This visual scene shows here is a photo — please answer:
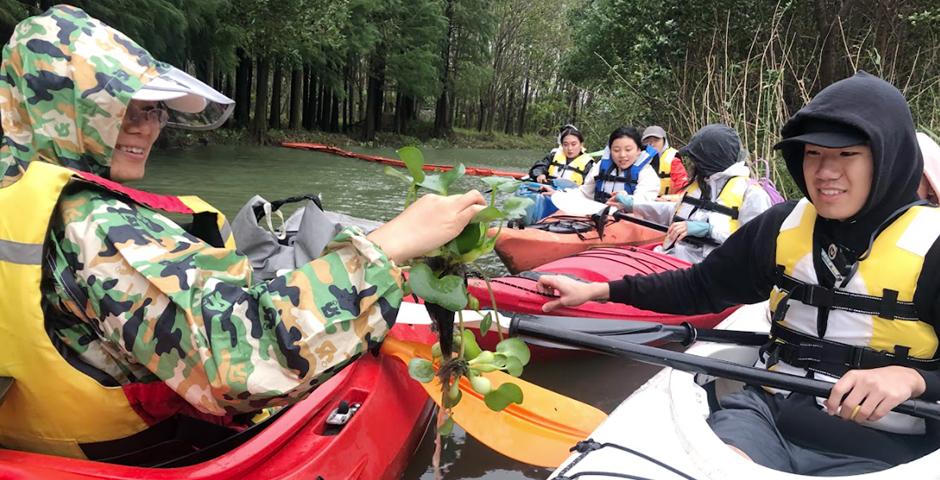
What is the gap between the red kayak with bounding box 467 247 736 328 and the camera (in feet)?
11.8

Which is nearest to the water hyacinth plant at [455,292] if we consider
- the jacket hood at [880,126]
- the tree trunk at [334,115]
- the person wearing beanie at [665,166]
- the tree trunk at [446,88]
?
the jacket hood at [880,126]

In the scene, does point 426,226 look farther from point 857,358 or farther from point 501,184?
point 857,358

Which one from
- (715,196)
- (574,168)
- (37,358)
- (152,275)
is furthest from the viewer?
(574,168)

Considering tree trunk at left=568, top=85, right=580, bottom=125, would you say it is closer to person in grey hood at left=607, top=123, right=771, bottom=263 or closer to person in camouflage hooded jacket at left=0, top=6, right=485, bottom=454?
person in grey hood at left=607, top=123, right=771, bottom=263

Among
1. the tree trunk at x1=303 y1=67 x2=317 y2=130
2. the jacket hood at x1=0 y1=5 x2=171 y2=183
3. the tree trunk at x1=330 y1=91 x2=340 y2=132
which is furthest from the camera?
the tree trunk at x1=330 y1=91 x2=340 y2=132

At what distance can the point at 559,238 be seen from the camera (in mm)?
5645

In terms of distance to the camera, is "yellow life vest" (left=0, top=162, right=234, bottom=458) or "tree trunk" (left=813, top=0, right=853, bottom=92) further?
"tree trunk" (left=813, top=0, right=853, bottom=92)

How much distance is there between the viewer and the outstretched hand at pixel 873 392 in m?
1.62

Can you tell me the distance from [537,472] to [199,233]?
1.92 metres

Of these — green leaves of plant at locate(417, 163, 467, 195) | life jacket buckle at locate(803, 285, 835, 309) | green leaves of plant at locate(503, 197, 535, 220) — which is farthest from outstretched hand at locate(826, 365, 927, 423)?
green leaves of plant at locate(417, 163, 467, 195)

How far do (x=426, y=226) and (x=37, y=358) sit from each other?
0.82 metres

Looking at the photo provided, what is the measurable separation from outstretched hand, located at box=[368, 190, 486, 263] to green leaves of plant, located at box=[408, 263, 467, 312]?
42 mm

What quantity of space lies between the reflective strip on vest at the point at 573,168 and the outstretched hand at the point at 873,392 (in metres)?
7.43

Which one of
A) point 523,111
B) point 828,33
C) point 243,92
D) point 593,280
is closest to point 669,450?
point 593,280
